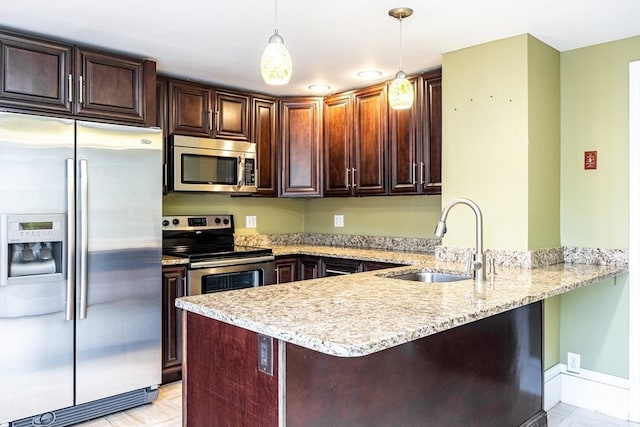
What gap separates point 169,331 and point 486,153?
234cm

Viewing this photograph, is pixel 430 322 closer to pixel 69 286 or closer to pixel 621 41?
pixel 69 286

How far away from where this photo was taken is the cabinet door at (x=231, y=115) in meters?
3.82

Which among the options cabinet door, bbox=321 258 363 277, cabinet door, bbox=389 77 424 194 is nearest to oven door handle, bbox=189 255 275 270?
cabinet door, bbox=321 258 363 277

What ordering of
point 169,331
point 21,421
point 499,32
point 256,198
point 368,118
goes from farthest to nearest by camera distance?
point 256,198 < point 368,118 < point 169,331 < point 499,32 < point 21,421

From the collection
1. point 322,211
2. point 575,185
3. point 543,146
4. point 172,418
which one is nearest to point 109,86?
point 172,418

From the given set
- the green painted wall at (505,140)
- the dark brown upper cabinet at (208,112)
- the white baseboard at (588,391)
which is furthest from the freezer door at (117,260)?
the white baseboard at (588,391)

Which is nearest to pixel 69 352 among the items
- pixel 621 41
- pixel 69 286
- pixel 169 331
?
pixel 69 286

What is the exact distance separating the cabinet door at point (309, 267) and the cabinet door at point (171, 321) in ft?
3.48

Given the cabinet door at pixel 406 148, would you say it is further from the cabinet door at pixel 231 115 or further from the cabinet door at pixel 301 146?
the cabinet door at pixel 231 115

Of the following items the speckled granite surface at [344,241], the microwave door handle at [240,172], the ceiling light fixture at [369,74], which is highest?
the ceiling light fixture at [369,74]

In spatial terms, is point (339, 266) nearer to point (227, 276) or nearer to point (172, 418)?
point (227, 276)

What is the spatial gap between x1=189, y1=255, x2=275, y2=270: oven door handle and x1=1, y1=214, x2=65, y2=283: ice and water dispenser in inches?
34.1

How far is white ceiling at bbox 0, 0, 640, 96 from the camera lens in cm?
237

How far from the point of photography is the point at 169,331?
323cm
